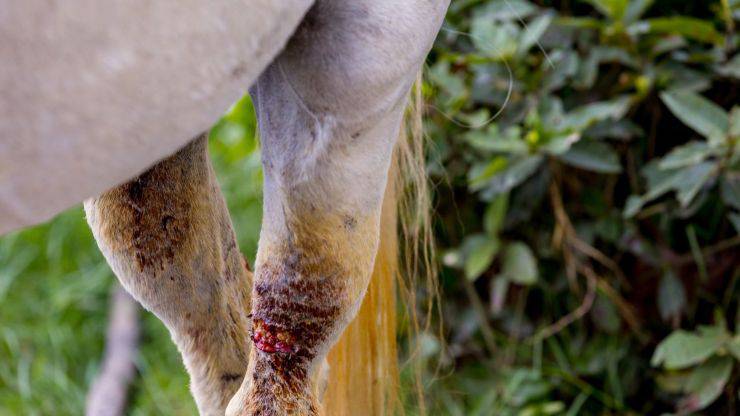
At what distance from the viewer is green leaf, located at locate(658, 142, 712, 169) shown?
114 cm

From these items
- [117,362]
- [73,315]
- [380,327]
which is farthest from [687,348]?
[73,315]

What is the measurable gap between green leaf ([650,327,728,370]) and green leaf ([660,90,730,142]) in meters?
0.25

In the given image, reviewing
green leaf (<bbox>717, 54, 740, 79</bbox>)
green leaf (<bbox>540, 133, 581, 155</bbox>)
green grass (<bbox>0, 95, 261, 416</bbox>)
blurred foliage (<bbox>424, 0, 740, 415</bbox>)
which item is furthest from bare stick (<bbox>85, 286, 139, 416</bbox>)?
green leaf (<bbox>717, 54, 740, 79</bbox>)

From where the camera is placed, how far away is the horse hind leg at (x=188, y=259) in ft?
2.28

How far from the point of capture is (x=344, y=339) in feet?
2.68

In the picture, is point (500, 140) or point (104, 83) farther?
point (500, 140)

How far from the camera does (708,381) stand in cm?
124

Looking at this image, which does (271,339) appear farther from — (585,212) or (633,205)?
(585,212)

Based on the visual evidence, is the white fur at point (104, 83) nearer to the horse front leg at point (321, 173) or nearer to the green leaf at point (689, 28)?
the horse front leg at point (321, 173)

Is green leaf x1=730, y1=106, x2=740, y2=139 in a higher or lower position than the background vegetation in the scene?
higher

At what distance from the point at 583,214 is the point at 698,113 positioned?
0.93 ft

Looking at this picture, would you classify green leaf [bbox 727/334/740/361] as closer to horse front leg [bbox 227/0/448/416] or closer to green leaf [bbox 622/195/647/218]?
green leaf [bbox 622/195/647/218]

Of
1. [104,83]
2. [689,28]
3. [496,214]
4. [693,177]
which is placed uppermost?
[104,83]

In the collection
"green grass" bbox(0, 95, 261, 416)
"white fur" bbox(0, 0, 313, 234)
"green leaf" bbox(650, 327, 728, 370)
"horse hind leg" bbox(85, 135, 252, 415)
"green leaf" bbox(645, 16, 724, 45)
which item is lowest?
"green grass" bbox(0, 95, 261, 416)
